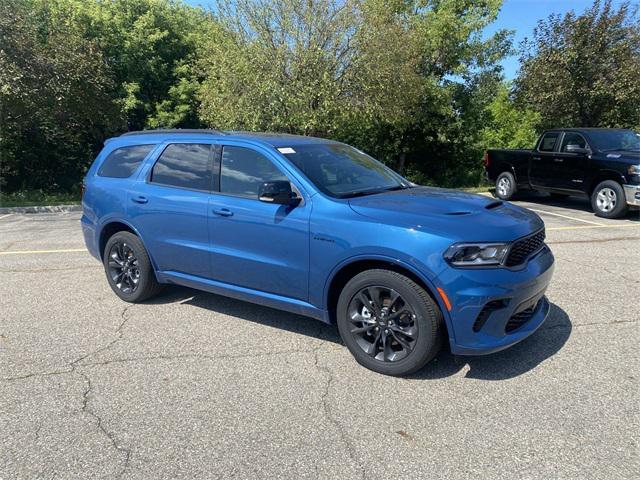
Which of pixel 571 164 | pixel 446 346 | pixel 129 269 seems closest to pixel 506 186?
pixel 571 164

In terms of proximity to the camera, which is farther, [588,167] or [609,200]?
[588,167]

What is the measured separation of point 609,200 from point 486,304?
899 cm

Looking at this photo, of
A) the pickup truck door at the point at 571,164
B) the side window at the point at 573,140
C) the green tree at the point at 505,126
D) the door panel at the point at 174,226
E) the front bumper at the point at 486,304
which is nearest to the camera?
the front bumper at the point at 486,304

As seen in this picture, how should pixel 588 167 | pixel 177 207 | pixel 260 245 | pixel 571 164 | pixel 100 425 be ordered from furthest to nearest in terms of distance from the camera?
pixel 571 164
pixel 588 167
pixel 177 207
pixel 260 245
pixel 100 425

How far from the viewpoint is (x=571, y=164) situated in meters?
11.6

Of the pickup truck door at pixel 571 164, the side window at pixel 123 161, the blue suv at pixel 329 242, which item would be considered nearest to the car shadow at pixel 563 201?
the pickup truck door at pixel 571 164

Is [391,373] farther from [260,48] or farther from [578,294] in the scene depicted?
[260,48]

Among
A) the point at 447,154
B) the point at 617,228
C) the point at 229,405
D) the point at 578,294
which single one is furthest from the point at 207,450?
the point at 447,154

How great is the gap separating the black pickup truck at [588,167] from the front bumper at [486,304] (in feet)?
27.3

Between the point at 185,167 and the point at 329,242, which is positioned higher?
the point at 185,167

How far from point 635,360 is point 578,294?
1.72 meters

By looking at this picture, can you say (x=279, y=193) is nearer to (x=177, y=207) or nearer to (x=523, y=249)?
(x=177, y=207)

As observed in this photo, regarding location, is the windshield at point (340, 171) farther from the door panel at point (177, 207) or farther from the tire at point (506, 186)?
the tire at point (506, 186)

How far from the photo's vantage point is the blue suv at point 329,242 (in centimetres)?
352
